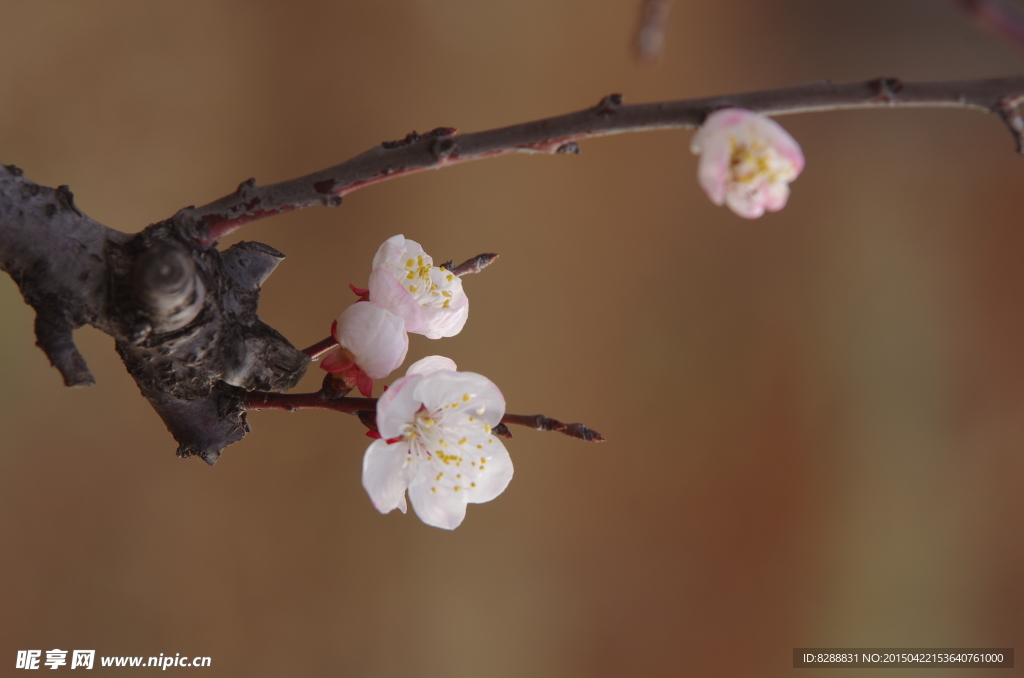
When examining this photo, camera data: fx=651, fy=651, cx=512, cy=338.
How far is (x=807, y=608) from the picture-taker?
4.75ft

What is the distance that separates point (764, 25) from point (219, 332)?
5.22ft

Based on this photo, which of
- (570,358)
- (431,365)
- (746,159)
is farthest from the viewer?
(570,358)

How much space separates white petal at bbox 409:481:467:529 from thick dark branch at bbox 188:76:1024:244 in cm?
20

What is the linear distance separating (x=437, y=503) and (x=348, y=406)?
0.09 m

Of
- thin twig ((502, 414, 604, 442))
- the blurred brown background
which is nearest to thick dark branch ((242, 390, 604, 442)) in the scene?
thin twig ((502, 414, 604, 442))

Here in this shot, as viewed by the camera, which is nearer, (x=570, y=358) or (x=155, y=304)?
(x=155, y=304)

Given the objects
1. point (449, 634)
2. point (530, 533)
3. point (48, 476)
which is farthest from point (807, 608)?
point (48, 476)

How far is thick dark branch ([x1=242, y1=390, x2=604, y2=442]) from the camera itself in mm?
402

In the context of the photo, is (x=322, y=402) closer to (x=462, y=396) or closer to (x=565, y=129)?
(x=462, y=396)

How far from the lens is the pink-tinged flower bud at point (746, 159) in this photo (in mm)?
349

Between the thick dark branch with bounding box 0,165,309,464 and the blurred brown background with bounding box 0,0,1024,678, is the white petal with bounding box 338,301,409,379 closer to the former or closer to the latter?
the thick dark branch with bounding box 0,165,309,464

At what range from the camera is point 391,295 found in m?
0.45

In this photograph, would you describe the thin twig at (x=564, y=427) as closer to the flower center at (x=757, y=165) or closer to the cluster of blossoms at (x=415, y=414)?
the cluster of blossoms at (x=415, y=414)

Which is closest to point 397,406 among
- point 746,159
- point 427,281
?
point 427,281
